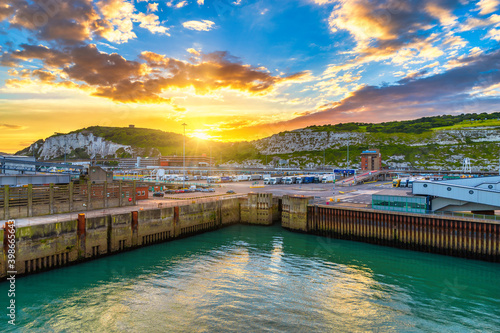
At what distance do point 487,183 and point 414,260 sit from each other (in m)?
16.3

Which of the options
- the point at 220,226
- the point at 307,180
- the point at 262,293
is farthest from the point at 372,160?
the point at 262,293

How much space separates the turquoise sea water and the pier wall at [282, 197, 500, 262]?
1.55 metres

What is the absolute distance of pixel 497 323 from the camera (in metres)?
17.9

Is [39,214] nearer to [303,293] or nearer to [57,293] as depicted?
[57,293]

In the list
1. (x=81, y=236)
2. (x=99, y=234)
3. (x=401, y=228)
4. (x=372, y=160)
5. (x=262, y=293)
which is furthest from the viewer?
(x=372, y=160)

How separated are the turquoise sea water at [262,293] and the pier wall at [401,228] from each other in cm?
155

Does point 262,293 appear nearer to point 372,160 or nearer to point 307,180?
point 307,180

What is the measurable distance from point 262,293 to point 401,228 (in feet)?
72.2

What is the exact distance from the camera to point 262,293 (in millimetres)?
21594

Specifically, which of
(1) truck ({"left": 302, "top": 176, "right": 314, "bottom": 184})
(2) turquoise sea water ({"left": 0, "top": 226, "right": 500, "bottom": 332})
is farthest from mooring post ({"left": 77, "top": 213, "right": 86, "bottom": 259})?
(1) truck ({"left": 302, "top": 176, "right": 314, "bottom": 184})

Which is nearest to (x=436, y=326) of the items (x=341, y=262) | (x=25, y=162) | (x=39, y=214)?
(x=341, y=262)

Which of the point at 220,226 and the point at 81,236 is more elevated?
the point at 81,236

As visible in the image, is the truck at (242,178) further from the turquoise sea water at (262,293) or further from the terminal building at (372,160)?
the terminal building at (372,160)

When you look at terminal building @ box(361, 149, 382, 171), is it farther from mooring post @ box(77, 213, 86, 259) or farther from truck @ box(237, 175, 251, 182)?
mooring post @ box(77, 213, 86, 259)
